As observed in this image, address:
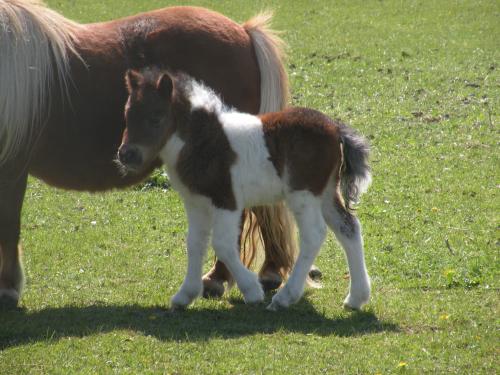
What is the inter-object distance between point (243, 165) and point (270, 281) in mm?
1380

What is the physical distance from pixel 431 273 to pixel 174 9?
9.97ft

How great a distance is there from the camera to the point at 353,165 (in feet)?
21.1

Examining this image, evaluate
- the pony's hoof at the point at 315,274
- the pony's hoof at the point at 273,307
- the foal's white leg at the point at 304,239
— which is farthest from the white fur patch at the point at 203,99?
the pony's hoof at the point at 315,274

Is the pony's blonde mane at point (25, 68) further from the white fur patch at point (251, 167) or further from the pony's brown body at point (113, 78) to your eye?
the white fur patch at point (251, 167)

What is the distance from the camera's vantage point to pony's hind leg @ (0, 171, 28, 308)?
22.1ft

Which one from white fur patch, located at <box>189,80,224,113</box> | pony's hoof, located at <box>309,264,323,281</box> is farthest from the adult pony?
white fur patch, located at <box>189,80,224,113</box>

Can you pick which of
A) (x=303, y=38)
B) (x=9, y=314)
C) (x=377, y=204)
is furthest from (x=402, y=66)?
(x=9, y=314)

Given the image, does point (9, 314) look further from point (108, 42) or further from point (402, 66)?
point (402, 66)

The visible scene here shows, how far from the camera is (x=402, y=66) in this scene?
1570cm

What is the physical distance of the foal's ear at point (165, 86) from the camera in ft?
20.3

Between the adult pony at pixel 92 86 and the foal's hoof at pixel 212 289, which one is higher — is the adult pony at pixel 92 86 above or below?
above

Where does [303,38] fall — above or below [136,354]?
below

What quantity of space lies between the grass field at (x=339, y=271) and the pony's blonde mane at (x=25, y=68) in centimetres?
136

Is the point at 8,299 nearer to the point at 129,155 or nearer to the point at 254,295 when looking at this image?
the point at 129,155
